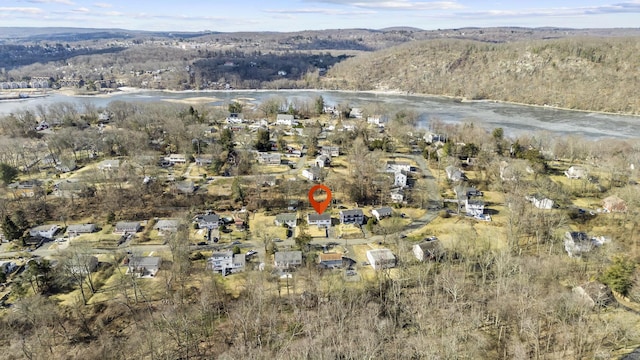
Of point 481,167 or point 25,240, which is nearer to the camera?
point 25,240

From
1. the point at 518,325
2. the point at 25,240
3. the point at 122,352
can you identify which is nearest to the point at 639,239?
the point at 518,325

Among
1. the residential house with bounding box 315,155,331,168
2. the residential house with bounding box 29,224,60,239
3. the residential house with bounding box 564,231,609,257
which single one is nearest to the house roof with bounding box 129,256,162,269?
the residential house with bounding box 29,224,60,239

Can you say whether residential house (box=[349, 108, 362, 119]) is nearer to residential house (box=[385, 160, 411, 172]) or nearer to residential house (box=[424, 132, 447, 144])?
residential house (box=[424, 132, 447, 144])

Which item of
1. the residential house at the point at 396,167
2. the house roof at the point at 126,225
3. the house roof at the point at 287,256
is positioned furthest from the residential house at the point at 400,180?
the house roof at the point at 126,225

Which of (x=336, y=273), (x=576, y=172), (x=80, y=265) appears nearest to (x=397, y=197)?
(x=336, y=273)

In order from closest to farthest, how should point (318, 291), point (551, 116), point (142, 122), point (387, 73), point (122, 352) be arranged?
point (122, 352) < point (318, 291) < point (142, 122) < point (551, 116) < point (387, 73)

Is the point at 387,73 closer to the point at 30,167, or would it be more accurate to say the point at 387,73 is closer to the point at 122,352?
the point at 30,167

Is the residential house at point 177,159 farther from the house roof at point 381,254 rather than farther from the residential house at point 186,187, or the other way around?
the house roof at point 381,254
